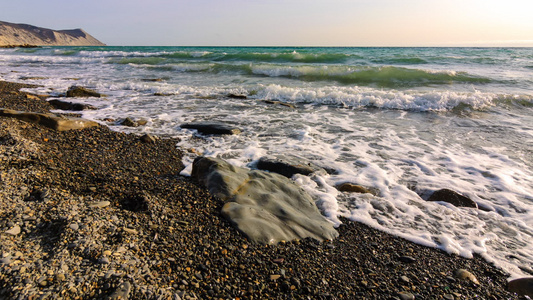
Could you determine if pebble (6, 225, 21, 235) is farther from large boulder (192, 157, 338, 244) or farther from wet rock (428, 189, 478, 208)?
wet rock (428, 189, 478, 208)

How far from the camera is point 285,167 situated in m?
4.37

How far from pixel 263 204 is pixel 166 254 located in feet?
4.08

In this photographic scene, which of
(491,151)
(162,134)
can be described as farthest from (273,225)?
(491,151)

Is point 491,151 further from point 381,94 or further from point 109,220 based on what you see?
point 109,220

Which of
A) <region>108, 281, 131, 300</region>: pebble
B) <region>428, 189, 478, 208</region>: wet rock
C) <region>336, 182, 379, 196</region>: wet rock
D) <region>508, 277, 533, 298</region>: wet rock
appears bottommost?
<region>508, 277, 533, 298</region>: wet rock

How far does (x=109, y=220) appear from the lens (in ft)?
8.04

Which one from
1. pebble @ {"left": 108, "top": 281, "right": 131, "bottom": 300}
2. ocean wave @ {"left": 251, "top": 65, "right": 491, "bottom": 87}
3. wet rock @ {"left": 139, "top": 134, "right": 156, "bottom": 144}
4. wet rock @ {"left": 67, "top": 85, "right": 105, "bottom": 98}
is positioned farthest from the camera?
ocean wave @ {"left": 251, "top": 65, "right": 491, "bottom": 87}

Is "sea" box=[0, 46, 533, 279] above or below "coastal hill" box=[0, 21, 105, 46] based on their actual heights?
below

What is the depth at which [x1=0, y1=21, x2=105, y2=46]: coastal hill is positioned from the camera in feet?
259

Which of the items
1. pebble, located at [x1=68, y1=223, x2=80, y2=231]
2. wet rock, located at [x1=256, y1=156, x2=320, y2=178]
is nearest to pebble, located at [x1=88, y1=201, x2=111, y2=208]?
pebble, located at [x1=68, y1=223, x2=80, y2=231]

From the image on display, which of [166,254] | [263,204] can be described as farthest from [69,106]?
[166,254]

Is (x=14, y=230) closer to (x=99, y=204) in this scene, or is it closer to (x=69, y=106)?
(x=99, y=204)

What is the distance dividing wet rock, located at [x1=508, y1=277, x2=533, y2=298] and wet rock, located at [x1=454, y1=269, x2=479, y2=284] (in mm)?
265

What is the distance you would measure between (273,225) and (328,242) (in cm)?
55
